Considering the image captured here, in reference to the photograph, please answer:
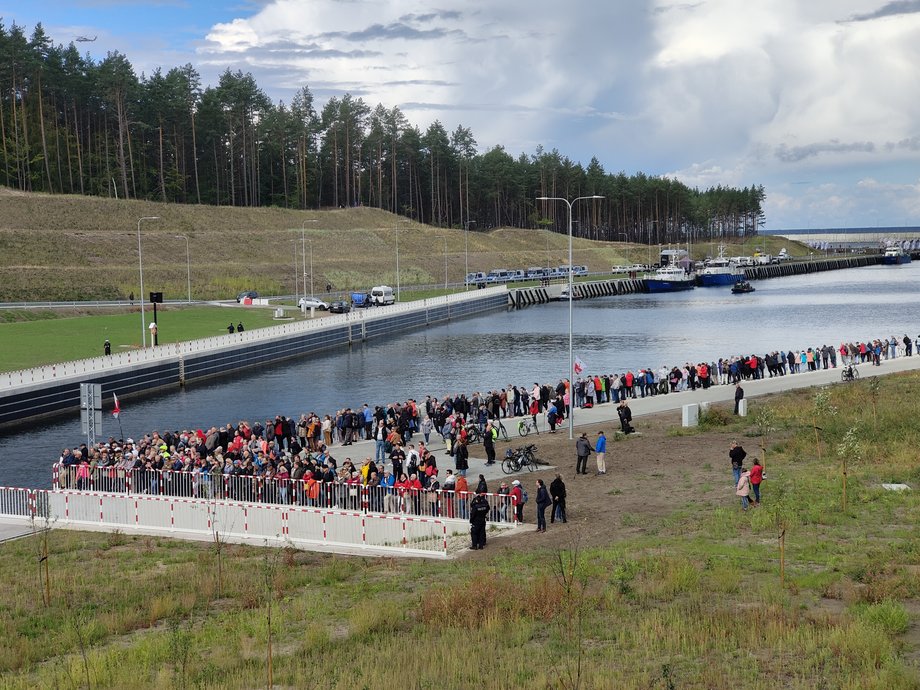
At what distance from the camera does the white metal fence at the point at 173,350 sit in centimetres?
4916

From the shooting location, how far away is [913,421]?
33.1 m

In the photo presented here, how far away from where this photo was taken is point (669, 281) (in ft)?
517

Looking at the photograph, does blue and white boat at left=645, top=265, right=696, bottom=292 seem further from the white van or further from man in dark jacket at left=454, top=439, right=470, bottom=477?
man in dark jacket at left=454, top=439, right=470, bottom=477

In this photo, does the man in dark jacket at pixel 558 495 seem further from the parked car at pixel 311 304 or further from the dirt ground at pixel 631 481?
the parked car at pixel 311 304

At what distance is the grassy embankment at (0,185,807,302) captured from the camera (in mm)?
103500

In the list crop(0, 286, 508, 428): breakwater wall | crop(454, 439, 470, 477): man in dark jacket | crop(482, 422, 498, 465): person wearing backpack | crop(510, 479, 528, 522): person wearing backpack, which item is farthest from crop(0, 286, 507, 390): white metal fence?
crop(510, 479, 528, 522): person wearing backpack

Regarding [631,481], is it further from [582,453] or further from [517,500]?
[517,500]

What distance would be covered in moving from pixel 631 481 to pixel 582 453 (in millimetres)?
1584

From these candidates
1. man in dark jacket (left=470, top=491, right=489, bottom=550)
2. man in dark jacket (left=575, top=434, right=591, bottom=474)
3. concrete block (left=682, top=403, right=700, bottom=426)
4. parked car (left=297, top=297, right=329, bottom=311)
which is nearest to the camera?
man in dark jacket (left=470, top=491, right=489, bottom=550)

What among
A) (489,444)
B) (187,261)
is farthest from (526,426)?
(187,261)

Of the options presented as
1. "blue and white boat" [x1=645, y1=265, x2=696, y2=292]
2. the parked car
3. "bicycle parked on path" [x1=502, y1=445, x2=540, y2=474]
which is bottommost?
"bicycle parked on path" [x1=502, y1=445, x2=540, y2=474]

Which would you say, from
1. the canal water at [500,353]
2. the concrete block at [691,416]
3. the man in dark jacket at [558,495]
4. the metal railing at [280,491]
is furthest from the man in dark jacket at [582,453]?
the canal water at [500,353]

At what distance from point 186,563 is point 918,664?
14.2 m

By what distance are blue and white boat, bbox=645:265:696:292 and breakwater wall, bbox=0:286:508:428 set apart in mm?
64350
